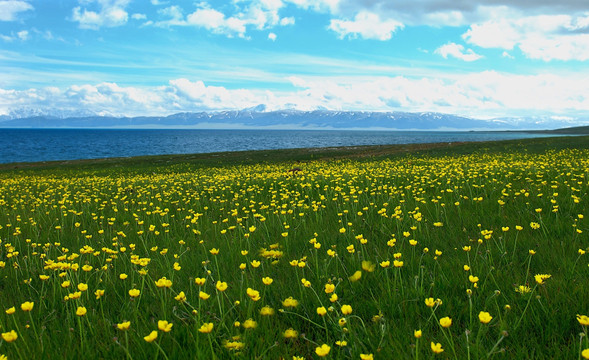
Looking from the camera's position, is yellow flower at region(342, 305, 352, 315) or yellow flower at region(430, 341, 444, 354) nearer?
yellow flower at region(430, 341, 444, 354)

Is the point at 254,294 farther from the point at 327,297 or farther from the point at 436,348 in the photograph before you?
the point at 436,348

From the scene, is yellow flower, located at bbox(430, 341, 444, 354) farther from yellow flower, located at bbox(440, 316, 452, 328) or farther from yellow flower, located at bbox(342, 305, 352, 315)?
yellow flower, located at bbox(342, 305, 352, 315)

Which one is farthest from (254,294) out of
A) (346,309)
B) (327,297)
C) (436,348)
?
(436,348)

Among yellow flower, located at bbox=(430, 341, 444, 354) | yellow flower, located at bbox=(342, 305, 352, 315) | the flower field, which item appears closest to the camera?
yellow flower, located at bbox=(430, 341, 444, 354)

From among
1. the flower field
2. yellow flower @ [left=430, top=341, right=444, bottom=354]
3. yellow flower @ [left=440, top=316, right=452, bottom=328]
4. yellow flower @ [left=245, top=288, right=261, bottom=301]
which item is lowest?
the flower field

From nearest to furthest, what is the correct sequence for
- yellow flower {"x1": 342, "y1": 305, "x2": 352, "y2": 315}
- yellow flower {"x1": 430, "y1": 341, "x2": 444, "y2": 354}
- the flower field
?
yellow flower {"x1": 430, "y1": 341, "x2": 444, "y2": 354}
yellow flower {"x1": 342, "y1": 305, "x2": 352, "y2": 315}
the flower field

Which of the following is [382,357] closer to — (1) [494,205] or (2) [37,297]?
(2) [37,297]

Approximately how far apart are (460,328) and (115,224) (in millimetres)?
6467

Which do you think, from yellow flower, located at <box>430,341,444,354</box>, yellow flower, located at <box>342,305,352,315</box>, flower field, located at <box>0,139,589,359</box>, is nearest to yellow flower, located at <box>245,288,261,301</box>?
flower field, located at <box>0,139,589,359</box>

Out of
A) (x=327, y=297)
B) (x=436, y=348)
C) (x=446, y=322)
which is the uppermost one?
(x=446, y=322)

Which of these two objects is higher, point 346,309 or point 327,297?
point 346,309

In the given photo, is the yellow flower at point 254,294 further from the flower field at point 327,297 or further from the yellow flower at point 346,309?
the yellow flower at point 346,309

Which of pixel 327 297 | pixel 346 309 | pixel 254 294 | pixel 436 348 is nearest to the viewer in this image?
pixel 436 348

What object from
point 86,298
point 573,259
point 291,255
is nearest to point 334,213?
point 291,255
